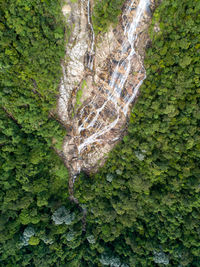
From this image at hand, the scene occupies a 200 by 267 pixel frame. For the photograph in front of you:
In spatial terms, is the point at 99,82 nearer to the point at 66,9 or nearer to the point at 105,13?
the point at 105,13

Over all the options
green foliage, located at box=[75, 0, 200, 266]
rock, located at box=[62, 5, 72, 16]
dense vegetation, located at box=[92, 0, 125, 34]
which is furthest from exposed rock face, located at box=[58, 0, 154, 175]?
green foliage, located at box=[75, 0, 200, 266]

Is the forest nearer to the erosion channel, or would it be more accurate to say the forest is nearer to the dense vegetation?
the dense vegetation

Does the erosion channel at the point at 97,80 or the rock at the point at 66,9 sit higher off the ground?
the rock at the point at 66,9

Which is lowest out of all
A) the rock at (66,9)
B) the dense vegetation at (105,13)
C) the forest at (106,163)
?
the forest at (106,163)

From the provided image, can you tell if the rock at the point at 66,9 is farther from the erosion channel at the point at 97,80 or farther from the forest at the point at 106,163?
the forest at the point at 106,163

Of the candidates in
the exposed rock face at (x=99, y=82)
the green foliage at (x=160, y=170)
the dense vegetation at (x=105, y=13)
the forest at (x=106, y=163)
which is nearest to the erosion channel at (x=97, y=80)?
the exposed rock face at (x=99, y=82)

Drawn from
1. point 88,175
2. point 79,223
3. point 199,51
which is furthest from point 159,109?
point 79,223

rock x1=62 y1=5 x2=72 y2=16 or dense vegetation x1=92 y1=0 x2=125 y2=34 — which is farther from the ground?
dense vegetation x1=92 y1=0 x2=125 y2=34

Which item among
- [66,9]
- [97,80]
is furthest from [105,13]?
[97,80]
